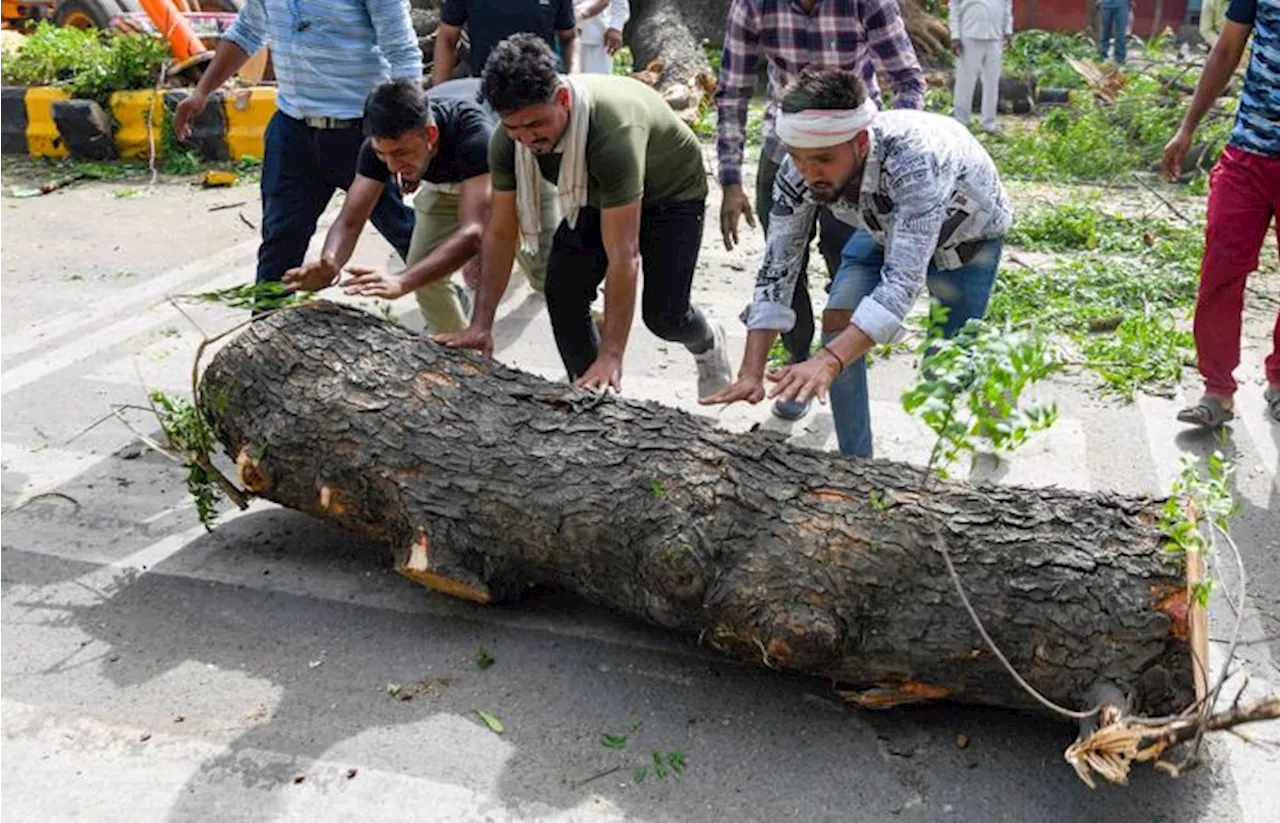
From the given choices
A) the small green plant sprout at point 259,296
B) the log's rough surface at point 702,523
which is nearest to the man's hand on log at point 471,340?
the log's rough surface at point 702,523

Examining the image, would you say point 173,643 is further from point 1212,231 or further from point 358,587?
point 1212,231

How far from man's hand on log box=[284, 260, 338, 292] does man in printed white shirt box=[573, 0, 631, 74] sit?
4939mm

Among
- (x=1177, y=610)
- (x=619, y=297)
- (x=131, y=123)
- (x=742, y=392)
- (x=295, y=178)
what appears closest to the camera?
(x=1177, y=610)

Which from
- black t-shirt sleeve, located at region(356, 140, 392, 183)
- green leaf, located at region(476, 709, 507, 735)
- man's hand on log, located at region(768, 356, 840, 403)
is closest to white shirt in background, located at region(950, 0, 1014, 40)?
black t-shirt sleeve, located at region(356, 140, 392, 183)

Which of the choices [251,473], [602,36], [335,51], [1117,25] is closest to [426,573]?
[251,473]

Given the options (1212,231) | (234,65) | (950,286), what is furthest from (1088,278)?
(234,65)

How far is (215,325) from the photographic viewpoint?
19.5 ft

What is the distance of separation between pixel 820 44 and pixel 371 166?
66.1 inches

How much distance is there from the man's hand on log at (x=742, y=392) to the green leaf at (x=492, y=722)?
1011mm

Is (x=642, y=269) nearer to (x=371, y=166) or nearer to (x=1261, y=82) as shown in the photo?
(x=371, y=166)

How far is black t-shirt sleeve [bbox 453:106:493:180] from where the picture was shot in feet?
13.8

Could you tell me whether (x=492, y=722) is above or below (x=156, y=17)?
below

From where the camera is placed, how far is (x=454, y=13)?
584 centimetres

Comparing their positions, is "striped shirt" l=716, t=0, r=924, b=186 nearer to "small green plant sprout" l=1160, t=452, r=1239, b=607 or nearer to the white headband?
the white headband
